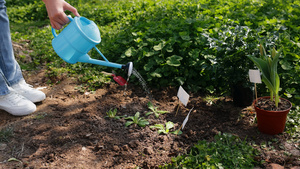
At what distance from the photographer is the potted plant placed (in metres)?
2.13

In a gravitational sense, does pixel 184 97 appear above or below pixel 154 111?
above

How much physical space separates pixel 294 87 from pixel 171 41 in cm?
125

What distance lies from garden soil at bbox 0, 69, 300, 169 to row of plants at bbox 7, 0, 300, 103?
24cm

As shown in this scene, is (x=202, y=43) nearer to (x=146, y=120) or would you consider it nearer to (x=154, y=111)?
(x=154, y=111)

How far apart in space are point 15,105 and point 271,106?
2.11 metres

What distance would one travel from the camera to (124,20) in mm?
4613

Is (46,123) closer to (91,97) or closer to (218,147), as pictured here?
(91,97)

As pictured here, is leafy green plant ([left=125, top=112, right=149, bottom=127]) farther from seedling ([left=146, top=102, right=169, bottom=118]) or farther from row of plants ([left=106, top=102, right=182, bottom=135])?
seedling ([left=146, top=102, right=169, bottom=118])

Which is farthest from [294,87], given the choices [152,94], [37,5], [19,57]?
[37,5]

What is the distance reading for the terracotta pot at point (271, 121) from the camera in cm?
213

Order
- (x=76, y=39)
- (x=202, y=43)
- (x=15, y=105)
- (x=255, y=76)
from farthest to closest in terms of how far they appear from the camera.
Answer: (x=202, y=43) < (x=15, y=105) < (x=255, y=76) < (x=76, y=39)

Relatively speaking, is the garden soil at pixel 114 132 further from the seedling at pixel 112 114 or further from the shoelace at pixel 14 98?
the shoelace at pixel 14 98

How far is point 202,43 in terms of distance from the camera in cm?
292

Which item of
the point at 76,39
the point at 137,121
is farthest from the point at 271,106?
the point at 76,39
